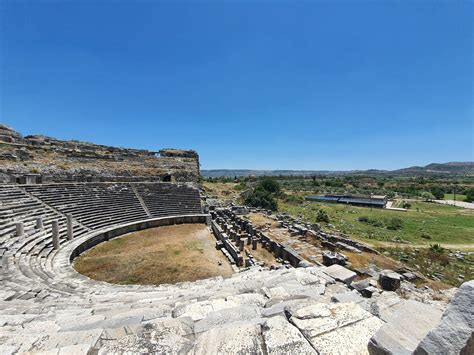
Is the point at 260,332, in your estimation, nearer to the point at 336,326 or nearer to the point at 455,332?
the point at 336,326

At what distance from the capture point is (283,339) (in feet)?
8.02

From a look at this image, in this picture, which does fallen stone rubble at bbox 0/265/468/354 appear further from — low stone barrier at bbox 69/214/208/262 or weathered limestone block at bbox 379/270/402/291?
low stone barrier at bbox 69/214/208/262

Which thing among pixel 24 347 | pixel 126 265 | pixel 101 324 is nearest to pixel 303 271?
pixel 101 324

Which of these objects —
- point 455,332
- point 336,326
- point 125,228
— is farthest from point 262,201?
point 455,332

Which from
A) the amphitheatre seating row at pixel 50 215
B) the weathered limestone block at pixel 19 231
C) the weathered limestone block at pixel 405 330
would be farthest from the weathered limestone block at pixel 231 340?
the weathered limestone block at pixel 19 231

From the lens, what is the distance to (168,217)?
67.7 ft

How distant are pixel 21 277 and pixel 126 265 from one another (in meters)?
4.31

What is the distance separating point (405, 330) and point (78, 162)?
31.7 metres

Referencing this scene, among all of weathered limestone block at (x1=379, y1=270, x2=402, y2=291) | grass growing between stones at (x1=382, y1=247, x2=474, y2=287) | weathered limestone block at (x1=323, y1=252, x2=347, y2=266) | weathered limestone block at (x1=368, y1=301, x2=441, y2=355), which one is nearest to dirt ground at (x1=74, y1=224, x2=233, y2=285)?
weathered limestone block at (x1=323, y1=252, x2=347, y2=266)

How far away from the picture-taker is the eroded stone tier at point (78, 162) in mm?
20906

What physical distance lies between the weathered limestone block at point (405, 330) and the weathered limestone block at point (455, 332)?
0.23 metres

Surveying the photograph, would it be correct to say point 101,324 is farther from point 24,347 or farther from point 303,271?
point 303,271

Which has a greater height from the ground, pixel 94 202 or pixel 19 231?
pixel 94 202

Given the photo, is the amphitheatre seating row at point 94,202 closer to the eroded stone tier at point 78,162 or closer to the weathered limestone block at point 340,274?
the eroded stone tier at point 78,162
